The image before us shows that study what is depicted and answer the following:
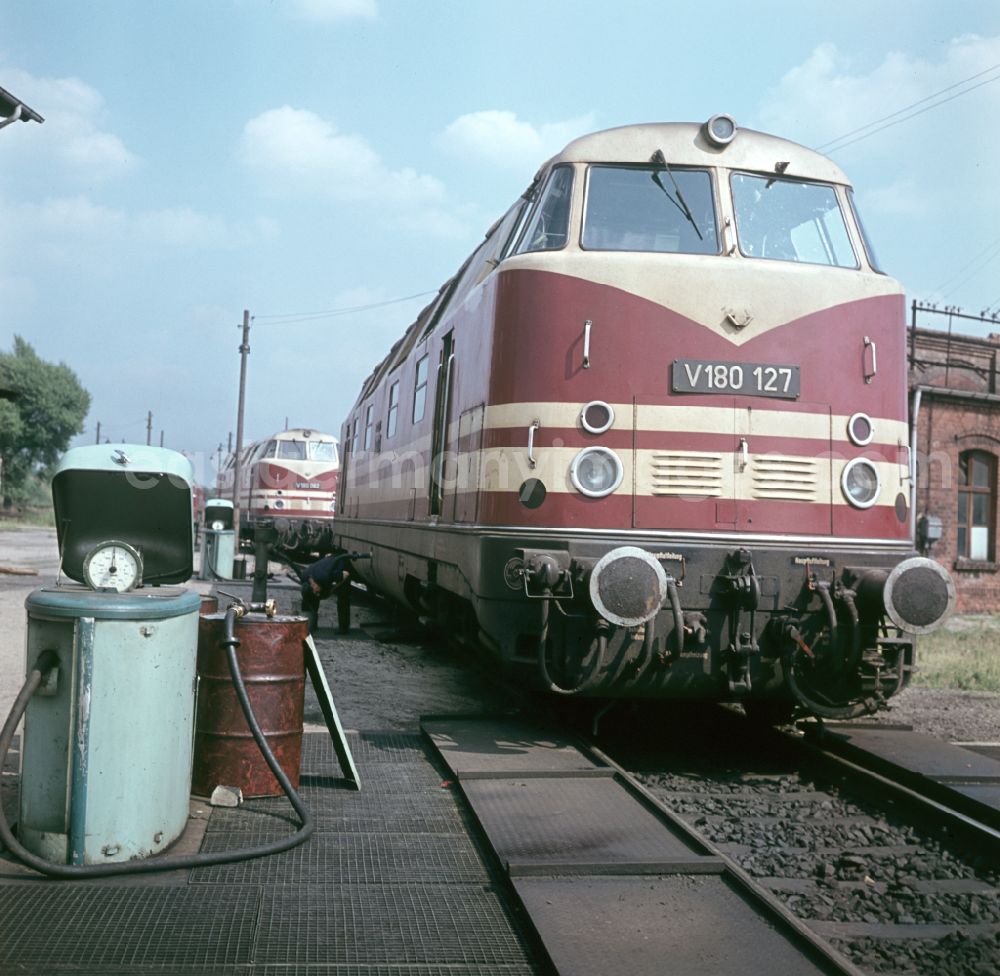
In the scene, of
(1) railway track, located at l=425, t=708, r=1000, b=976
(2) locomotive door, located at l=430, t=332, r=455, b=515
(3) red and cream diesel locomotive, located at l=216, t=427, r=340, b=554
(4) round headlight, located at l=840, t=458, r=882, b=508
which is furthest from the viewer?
→ (3) red and cream diesel locomotive, located at l=216, t=427, r=340, b=554

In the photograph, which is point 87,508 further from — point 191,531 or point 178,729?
point 178,729

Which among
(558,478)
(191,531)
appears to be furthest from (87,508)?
(558,478)

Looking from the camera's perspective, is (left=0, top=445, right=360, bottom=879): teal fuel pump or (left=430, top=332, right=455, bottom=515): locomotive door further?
(left=430, top=332, right=455, bottom=515): locomotive door

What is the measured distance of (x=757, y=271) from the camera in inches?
247

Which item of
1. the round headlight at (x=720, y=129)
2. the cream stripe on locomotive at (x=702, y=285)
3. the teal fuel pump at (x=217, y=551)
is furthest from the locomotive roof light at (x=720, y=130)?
the teal fuel pump at (x=217, y=551)

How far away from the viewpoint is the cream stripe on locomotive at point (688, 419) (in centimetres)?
604

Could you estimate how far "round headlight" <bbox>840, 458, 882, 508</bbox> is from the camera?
6.21m

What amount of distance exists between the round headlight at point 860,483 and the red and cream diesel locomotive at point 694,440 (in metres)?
0.01

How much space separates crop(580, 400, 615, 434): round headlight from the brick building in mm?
14173

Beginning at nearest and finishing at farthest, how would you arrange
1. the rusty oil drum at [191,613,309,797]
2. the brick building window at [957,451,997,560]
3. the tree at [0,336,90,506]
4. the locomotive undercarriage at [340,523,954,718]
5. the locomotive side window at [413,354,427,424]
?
1. the rusty oil drum at [191,613,309,797]
2. the locomotive undercarriage at [340,523,954,718]
3. the locomotive side window at [413,354,427,424]
4. the brick building window at [957,451,997,560]
5. the tree at [0,336,90,506]

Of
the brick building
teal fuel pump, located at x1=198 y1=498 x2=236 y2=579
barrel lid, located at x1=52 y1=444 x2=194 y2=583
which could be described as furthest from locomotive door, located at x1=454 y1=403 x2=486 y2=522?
the brick building

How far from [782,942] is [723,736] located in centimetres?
373

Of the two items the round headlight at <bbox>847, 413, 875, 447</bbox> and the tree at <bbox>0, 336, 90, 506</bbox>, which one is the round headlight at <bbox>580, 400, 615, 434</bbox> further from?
the tree at <bbox>0, 336, 90, 506</bbox>

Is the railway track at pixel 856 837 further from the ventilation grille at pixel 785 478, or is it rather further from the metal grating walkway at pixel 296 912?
the ventilation grille at pixel 785 478
